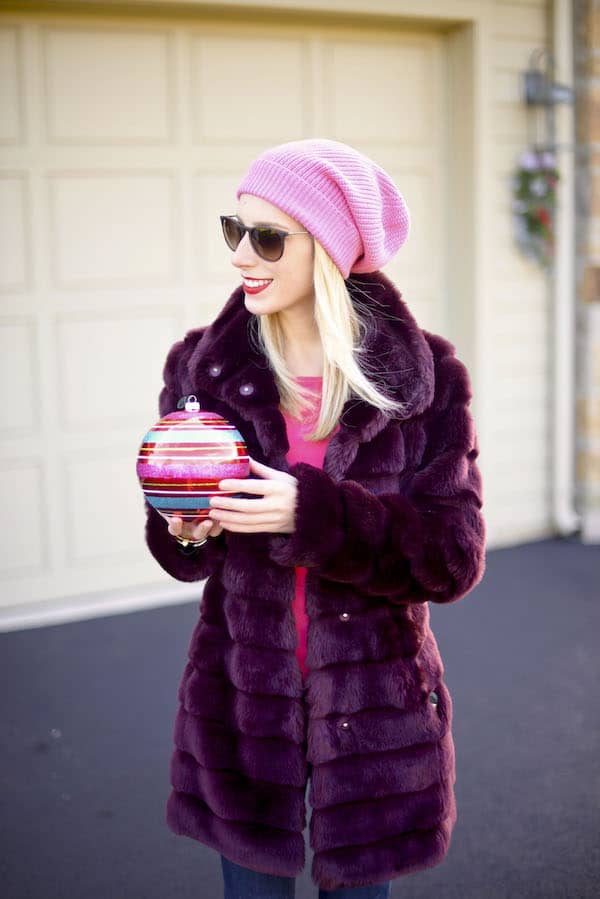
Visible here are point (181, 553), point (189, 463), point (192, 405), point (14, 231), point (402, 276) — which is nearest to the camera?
point (189, 463)

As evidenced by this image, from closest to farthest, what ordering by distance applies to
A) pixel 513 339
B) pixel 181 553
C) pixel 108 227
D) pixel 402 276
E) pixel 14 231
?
pixel 181 553 → pixel 14 231 → pixel 108 227 → pixel 402 276 → pixel 513 339

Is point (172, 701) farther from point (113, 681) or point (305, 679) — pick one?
point (305, 679)

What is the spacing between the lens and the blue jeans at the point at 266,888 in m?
2.01

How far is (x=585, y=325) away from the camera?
6.51 meters

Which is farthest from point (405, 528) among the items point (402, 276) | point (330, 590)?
point (402, 276)

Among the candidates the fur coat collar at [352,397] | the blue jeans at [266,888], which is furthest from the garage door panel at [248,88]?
the blue jeans at [266,888]

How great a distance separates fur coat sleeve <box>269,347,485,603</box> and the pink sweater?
0.08 metres

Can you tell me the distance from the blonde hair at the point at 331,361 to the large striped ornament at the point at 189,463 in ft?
0.75

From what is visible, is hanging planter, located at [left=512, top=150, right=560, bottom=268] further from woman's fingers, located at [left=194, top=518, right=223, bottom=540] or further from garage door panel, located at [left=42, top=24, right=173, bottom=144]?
woman's fingers, located at [left=194, top=518, right=223, bottom=540]

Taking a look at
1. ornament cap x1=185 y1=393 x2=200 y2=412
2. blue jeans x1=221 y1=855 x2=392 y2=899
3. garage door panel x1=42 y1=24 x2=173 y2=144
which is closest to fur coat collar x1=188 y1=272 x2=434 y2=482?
ornament cap x1=185 y1=393 x2=200 y2=412

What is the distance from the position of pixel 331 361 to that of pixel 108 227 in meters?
3.49

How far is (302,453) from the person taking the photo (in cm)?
210

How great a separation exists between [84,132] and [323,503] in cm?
375

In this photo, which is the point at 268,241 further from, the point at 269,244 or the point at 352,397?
the point at 352,397
